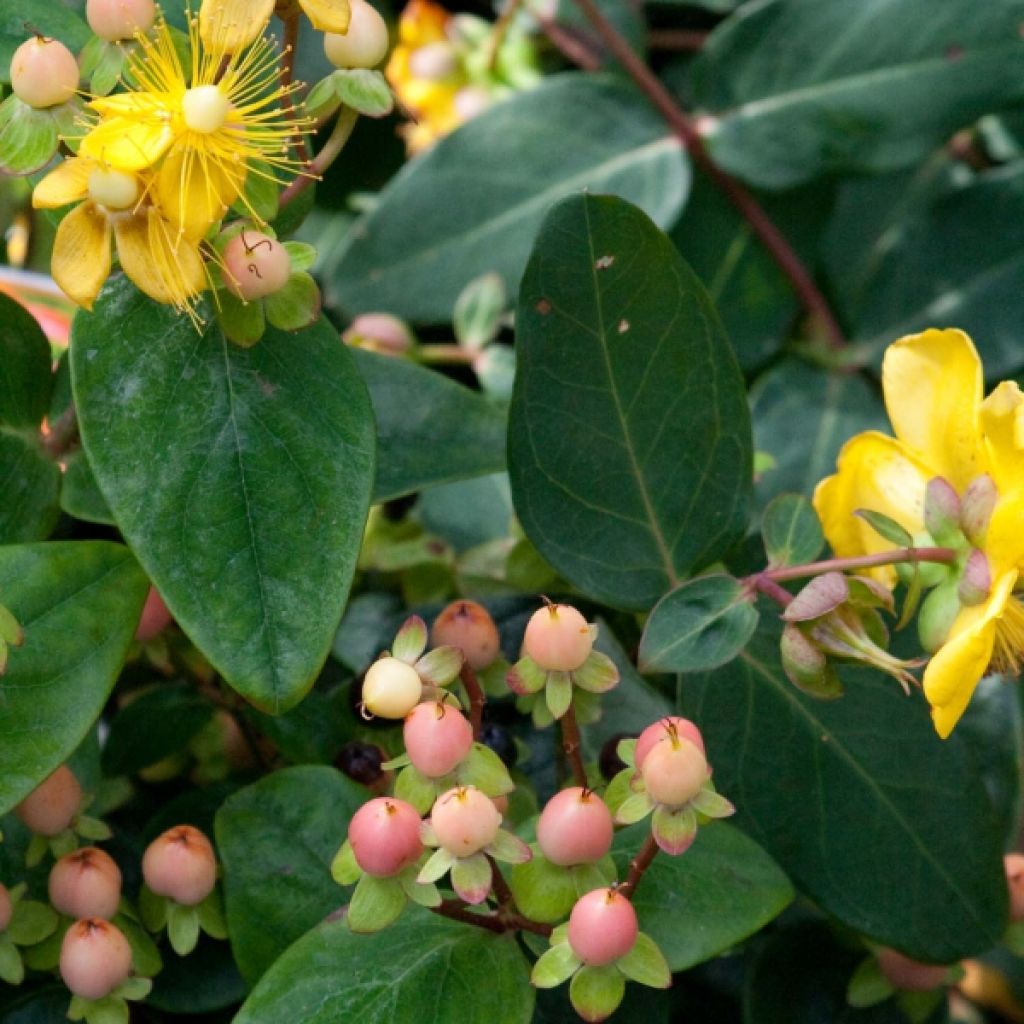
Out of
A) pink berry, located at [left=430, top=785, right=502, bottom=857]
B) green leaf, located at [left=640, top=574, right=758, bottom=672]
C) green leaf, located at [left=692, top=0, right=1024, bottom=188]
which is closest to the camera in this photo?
pink berry, located at [left=430, top=785, right=502, bottom=857]

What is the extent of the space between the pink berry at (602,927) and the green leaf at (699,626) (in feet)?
0.36

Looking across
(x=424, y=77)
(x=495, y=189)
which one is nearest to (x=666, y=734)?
(x=495, y=189)

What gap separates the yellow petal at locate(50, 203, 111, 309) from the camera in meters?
0.45

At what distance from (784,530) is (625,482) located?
63 millimetres

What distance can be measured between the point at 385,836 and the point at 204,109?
0.22 meters

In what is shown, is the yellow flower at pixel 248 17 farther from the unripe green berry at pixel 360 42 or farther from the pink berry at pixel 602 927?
the pink berry at pixel 602 927

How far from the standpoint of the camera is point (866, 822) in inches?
22.6

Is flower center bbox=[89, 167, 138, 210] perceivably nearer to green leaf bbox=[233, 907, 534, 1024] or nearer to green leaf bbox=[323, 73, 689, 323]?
green leaf bbox=[233, 907, 534, 1024]

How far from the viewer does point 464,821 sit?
1.34 feet

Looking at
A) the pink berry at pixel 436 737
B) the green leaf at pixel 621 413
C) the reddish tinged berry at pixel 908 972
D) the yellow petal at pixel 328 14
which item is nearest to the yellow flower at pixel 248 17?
the yellow petal at pixel 328 14

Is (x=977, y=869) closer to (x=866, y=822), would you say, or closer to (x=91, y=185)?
(x=866, y=822)

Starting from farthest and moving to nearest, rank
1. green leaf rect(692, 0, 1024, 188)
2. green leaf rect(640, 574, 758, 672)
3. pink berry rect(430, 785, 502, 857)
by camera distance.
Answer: green leaf rect(692, 0, 1024, 188) < green leaf rect(640, 574, 758, 672) < pink berry rect(430, 785, 502, 857)

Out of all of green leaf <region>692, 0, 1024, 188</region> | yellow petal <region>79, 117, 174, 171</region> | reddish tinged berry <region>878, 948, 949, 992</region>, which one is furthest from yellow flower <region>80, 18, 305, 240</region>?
green leaf <region>692, 0, 1024, 188</region>

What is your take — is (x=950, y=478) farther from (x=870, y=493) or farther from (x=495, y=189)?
(x=495, y=189)
